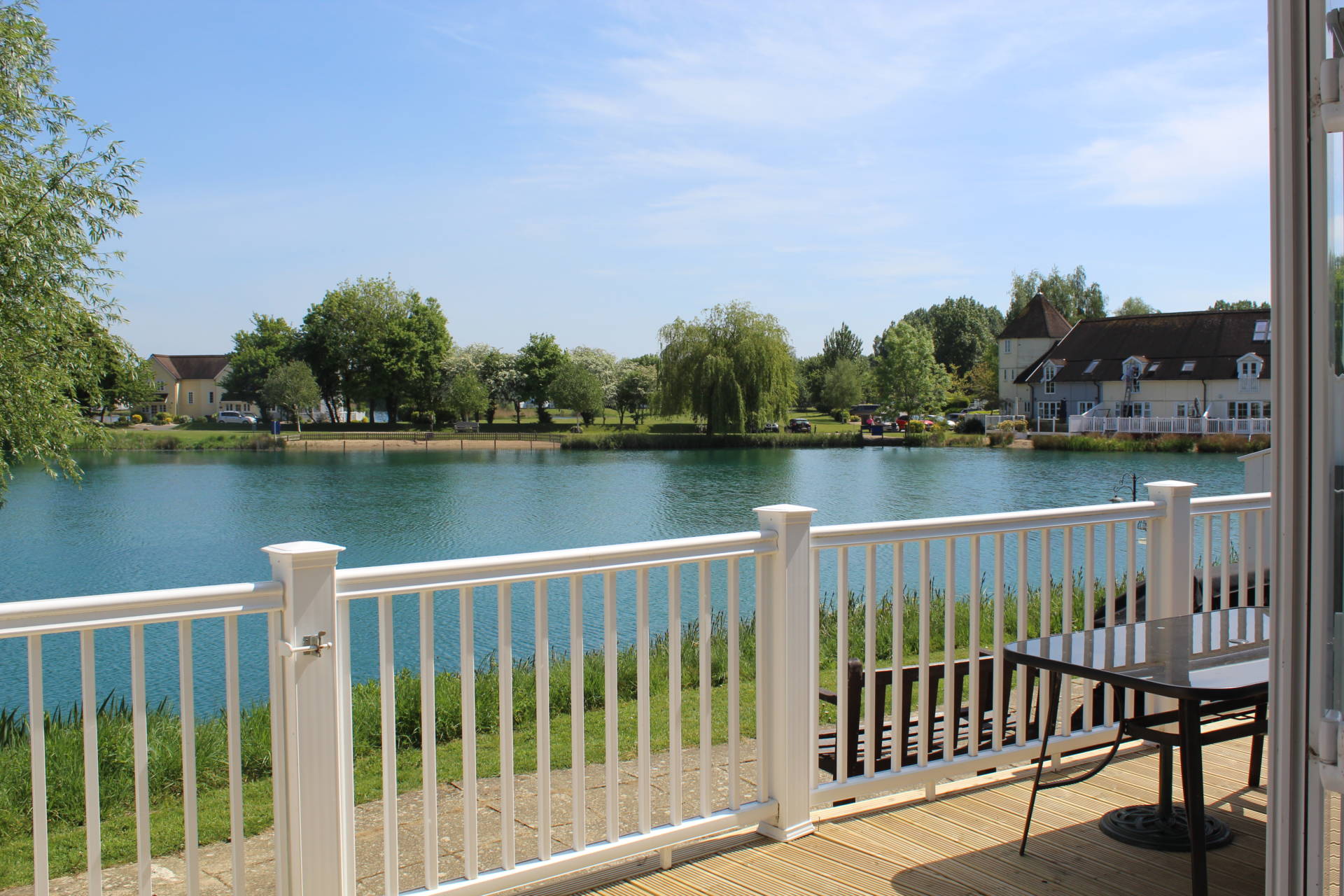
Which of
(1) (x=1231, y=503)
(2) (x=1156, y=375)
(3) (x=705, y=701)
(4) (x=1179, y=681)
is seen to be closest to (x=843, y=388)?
(2) (x=1156, y=375)

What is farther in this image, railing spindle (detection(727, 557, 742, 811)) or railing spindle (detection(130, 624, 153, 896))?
railing spindle (detection(727, 557, 742, 811))

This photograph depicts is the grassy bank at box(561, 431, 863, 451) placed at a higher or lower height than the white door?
lower

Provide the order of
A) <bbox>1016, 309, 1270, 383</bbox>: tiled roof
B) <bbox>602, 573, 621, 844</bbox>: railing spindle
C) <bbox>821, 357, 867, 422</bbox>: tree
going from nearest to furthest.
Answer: <bbox>602, 573, 621, 844</bbox>: railing spindle
<bbox>1016, 309, 1270, 383</bbox>: tiled roof
<bbox>821, 357, 867, 422</bbox>: tree

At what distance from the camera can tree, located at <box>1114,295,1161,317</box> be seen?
235 ft

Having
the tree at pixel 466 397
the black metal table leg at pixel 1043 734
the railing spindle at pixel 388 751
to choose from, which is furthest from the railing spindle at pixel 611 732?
the tree at pixel 466 397

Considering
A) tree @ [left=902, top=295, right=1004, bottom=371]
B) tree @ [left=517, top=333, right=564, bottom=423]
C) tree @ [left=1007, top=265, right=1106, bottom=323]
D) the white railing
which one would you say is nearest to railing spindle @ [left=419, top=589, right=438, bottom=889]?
the white railing

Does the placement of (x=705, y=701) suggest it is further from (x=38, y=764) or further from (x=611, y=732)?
(x=38, y=764)

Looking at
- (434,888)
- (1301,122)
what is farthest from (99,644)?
(1301,122)

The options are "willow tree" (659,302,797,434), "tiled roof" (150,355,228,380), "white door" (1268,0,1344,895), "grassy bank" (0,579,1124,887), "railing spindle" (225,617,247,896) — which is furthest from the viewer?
"tiled roof" (150,355,228,380)

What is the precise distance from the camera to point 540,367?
66312mm

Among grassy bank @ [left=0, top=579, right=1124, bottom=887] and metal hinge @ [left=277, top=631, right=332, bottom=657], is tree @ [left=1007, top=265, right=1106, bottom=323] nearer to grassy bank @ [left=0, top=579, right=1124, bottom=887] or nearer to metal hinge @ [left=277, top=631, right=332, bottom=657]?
grassy bank @ [left=0, top=579, right=1124, bottom=887]

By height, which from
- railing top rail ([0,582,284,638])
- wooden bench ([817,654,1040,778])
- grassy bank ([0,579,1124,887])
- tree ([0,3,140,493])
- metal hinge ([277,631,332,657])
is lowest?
grassy bank ([0,579,1124,887])

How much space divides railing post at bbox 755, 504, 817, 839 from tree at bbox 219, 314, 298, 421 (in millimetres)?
72660

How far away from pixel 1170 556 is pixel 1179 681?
1.47 meters
